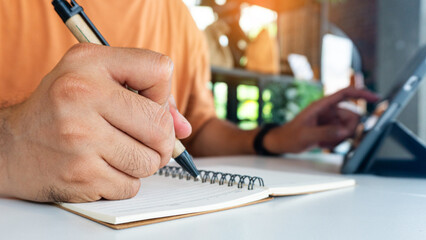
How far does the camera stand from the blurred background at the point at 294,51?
1569 mm

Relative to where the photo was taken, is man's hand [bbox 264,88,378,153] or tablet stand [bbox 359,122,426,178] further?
man's hand [bbox 264,88,378,153]

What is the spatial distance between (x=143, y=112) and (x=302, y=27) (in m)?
2.78

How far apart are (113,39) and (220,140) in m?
0.51

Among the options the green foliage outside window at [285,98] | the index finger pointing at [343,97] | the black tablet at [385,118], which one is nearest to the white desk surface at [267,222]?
the black tablet at [385,118]

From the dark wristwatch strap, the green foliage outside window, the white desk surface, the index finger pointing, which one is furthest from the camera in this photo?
the green foliage outside window

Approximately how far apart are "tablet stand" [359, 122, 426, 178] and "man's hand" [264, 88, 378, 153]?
0.28 meters

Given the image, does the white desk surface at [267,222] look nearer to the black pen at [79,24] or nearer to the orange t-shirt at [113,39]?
the black pen at [79,24]

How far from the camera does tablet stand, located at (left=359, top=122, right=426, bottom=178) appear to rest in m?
0.70

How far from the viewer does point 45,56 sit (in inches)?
31.1

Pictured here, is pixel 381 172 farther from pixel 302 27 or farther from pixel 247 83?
pixel 302 27

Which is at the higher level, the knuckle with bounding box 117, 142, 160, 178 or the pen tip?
the knuckle with bounding box 117, 142, 160, 178

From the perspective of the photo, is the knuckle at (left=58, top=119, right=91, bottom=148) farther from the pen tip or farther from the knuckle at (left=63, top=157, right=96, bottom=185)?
the pen tip

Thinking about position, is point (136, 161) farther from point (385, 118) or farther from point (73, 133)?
point (385, 118)

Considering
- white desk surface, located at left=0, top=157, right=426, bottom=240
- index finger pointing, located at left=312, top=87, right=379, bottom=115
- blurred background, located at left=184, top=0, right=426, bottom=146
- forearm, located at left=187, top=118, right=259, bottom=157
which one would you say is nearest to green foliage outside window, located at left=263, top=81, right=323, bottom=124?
blurred background, located at left=184, top=0, right=426, bottom=146
